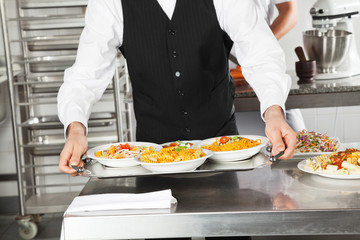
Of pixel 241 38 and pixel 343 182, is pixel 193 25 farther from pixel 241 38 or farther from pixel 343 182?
pixel 343 182

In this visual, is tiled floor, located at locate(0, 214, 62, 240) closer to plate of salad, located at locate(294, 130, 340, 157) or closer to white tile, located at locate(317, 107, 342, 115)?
white tile, located at locate(317, 107, 342, 115)

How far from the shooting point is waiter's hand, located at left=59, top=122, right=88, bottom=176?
1969 millimetres

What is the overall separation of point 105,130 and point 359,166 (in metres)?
3.51

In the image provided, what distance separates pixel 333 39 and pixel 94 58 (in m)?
2.14

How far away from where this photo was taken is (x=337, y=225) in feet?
5.42

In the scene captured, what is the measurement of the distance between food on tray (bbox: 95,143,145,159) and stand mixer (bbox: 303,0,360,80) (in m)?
2.31

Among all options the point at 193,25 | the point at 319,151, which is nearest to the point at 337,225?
the point at 319,151

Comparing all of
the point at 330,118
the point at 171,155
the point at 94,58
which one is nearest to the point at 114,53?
the point at 94,58

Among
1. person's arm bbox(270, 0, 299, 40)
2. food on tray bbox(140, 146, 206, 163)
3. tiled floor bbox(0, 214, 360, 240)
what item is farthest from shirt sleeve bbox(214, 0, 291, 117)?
tiled floor bbox(0, 214, 360, 240)

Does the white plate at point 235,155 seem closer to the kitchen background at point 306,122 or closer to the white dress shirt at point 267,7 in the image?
the white dress shirt at point 267,7

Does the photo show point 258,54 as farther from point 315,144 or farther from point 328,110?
point 328,110

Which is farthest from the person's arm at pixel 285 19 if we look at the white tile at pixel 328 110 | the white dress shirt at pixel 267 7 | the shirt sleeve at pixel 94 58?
the shirt sleeve at pixel 94 58

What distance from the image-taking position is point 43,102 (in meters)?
4.63

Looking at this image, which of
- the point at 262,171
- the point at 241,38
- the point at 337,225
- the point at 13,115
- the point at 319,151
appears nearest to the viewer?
the point at 337,225
